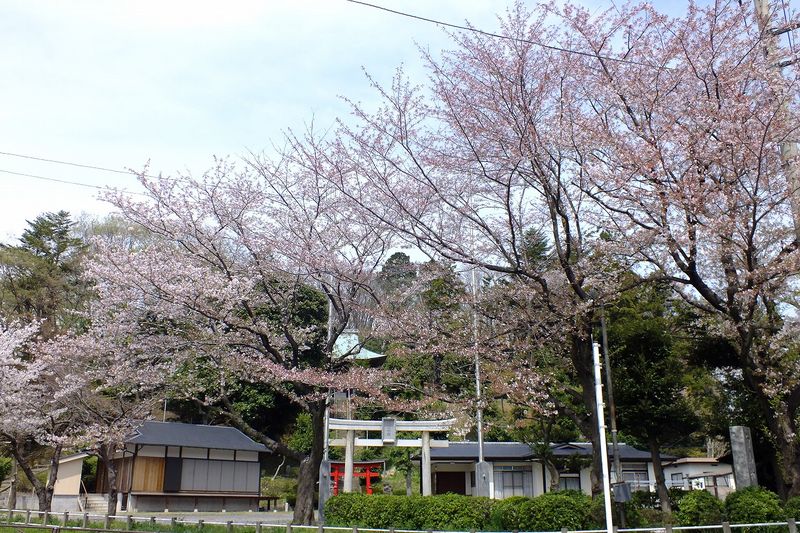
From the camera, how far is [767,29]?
34.7ft

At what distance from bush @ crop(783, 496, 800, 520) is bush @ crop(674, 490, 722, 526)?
113cm

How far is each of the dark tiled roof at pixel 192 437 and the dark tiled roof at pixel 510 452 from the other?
9.40 m

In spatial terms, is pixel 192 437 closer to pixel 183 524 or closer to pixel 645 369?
pixel 183 524

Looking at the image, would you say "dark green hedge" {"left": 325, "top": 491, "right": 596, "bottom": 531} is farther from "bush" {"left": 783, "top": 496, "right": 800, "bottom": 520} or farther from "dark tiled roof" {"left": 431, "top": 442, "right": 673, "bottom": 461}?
"dark tiled roof" {"left": 431, "top": 442, "right": 673, "bottom": 461}

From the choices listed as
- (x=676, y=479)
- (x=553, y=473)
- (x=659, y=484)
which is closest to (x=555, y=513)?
(x=659, y=484)

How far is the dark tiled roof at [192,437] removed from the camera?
25.9 meters

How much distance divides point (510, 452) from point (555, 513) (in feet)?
43.8

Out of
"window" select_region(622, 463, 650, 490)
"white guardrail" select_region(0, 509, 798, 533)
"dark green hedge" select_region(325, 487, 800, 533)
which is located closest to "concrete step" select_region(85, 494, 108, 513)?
"white guardrail" select_region(0, 509, 798, 533)

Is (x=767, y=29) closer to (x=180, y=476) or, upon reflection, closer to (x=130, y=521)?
(x=130, y=521)

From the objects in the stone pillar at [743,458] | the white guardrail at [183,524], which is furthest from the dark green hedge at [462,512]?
the stone pillar at [743,458]

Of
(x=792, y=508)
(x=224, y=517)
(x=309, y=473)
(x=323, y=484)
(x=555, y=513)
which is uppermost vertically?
(x=309, y=473)

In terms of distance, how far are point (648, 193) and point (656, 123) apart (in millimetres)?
1326

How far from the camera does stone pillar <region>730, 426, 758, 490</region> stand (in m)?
12.4

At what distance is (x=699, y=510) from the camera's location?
1138 centimetres
